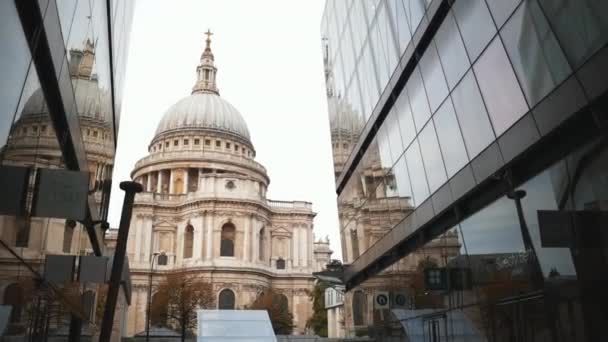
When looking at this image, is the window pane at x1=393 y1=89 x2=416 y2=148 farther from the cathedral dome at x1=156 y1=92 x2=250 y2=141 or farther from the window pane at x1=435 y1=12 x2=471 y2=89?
the cathedral dome at x1=156 y1=92 x2=250 y2=141

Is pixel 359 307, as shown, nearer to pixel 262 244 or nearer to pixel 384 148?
pixel 384 148

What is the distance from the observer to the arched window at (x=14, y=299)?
23.1ft

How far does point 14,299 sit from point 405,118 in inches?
470

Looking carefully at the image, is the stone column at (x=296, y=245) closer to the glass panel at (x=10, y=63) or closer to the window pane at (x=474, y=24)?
the window pane at (x=474, y=24)

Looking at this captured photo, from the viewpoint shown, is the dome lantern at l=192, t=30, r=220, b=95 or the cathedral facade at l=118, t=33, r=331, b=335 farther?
the dome lantern at l=192, t=30, r=220, b=95

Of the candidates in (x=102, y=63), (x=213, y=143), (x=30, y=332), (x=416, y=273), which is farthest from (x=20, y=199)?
(x=213, y=143)

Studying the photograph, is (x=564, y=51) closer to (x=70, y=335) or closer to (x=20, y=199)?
(x=20, y=199)

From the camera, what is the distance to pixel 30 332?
8414 mm

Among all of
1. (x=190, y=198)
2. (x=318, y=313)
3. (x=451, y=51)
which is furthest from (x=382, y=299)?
(x=190, y=198)

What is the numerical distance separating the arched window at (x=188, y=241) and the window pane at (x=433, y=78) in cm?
6244

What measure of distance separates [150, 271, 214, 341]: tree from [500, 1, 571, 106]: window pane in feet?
175

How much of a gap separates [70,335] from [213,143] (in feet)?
251

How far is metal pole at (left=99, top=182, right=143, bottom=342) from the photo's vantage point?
10.9 m

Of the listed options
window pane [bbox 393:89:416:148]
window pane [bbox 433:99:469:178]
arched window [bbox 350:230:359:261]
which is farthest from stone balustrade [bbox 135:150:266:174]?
window pane [bbox 433:99:469:178]
